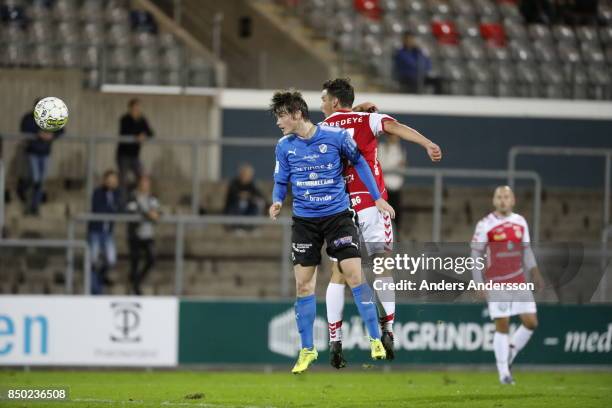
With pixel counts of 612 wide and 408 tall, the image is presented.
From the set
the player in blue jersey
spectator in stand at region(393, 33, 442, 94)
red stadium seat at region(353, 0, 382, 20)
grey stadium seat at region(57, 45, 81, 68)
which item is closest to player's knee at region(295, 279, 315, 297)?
the player in blue jersey

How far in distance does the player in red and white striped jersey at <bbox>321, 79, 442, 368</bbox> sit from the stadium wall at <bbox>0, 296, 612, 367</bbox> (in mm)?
5947

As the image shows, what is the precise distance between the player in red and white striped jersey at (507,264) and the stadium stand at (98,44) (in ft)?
30.1

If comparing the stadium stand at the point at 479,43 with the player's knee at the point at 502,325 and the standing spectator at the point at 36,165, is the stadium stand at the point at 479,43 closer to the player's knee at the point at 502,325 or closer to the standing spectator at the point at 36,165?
the standing spectator at the point at 36,165

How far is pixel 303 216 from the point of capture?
11.8m

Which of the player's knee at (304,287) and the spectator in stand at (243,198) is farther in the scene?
the spectator in stand at (243,198)

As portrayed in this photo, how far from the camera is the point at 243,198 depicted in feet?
69.8

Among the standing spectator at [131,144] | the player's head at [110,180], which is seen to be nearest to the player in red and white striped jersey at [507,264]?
the player's head at [110,180]

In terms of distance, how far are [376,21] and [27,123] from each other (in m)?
8.29

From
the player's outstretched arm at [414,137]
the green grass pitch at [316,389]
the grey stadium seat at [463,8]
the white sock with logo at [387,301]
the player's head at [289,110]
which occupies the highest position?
the grey stadium seat at [463,8]

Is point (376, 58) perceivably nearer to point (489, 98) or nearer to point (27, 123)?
point (489, 98)

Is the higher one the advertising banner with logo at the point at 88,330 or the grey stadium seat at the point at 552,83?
the grey stadium seat at the point at 552,83

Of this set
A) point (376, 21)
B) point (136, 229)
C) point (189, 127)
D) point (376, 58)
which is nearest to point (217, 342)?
point (136, 229)

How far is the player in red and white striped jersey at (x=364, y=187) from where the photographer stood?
12172 millimetres

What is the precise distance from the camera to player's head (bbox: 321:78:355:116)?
12.3 metres
